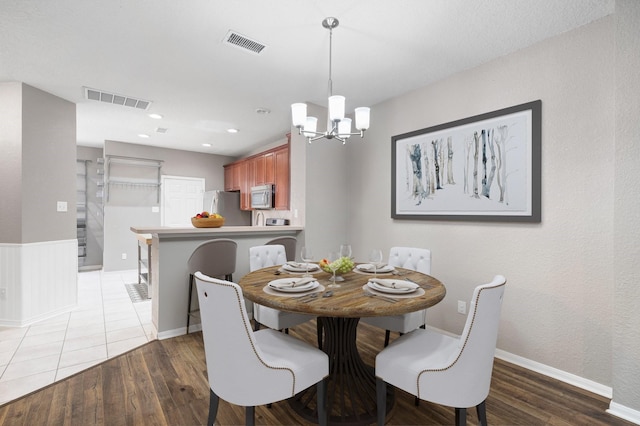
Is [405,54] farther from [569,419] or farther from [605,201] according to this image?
[569,419]

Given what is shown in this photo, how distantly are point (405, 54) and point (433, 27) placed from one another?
370 mm

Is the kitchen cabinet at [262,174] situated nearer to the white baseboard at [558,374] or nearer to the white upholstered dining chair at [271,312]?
the white upholstered dining chair at [271,312]

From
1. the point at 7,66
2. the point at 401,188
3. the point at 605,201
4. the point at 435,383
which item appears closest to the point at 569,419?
the point at 435,383

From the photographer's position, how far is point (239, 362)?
1.27 metres

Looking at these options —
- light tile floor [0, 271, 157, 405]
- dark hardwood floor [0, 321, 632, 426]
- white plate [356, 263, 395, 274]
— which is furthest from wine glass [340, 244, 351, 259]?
light tile floor [0, 271, 157, 405]

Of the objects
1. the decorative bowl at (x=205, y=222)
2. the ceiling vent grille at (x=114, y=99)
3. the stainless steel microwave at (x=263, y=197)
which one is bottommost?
the decorative bowl at (x=205, y=222)

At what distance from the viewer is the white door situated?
6.08m

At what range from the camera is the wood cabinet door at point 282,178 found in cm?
452

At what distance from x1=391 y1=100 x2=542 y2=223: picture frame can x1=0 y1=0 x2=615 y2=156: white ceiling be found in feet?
1.79

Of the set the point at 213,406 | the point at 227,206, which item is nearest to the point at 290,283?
the point at 213,406

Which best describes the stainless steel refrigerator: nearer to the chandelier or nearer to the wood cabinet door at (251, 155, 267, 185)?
the wood cabinet door at (251, 155, 267, 185)

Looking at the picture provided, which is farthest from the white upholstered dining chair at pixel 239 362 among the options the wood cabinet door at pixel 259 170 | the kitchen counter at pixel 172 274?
the wood cabinet door at pixel 259 170

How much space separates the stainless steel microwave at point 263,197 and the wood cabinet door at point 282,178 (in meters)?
0.12

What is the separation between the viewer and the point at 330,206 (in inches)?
149
